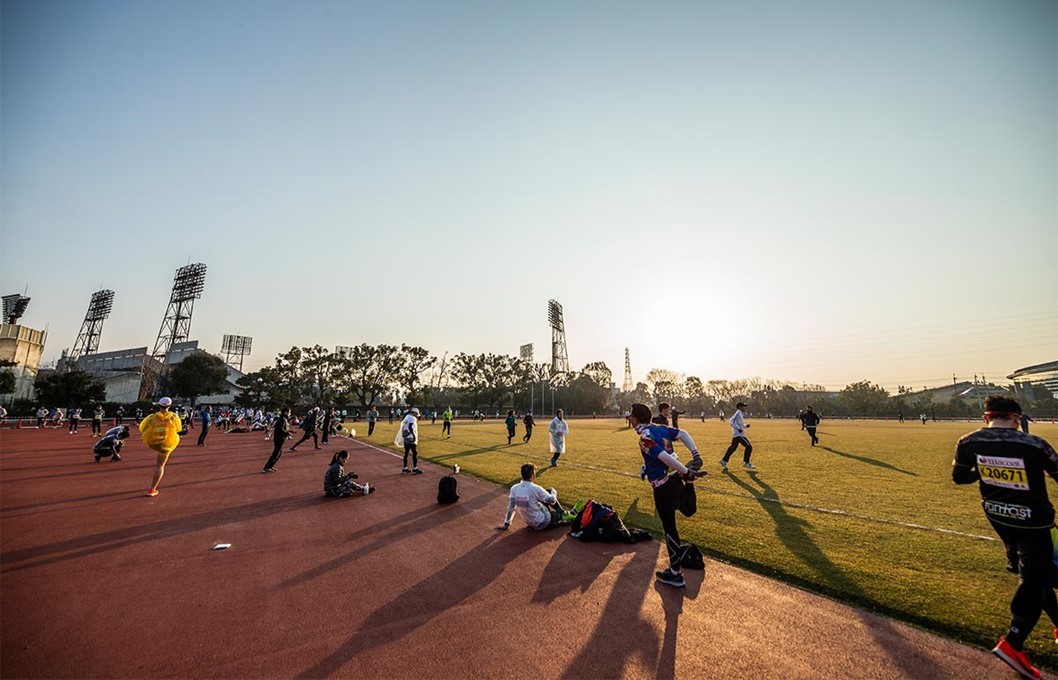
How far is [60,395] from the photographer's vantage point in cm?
5434

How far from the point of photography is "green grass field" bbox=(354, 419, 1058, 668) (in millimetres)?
4988

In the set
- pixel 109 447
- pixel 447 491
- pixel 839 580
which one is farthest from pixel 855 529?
pixel 109 447

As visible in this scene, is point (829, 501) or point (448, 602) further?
point (829, 501)

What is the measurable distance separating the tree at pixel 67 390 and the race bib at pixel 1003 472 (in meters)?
78.3

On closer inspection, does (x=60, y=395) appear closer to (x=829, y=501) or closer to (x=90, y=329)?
(x=90, y=329)

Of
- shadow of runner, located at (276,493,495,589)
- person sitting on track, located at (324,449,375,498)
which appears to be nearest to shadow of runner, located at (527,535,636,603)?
shadow of runner, located at (276,493,495,589)

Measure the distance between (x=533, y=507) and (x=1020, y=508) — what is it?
20.9 ft

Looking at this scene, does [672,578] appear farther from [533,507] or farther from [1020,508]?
[1020,508]

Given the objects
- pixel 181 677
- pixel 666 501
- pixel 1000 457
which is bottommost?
pixel 181 677

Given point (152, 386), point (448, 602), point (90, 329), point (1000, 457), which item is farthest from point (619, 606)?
point (90, 329)

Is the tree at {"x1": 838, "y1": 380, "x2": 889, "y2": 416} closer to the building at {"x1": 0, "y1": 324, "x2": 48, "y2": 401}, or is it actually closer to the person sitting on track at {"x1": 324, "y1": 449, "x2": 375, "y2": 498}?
the person sitting on track at {"x1": 324, "y1": 449, "x2": 375, "y2": 498}

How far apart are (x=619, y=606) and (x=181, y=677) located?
4.32 m

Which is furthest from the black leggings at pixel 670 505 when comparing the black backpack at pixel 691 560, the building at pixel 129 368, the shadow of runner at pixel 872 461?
the building at pixel 129 368

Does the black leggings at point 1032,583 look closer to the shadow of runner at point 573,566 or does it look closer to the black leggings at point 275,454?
the shadow of runner at point 573,566
